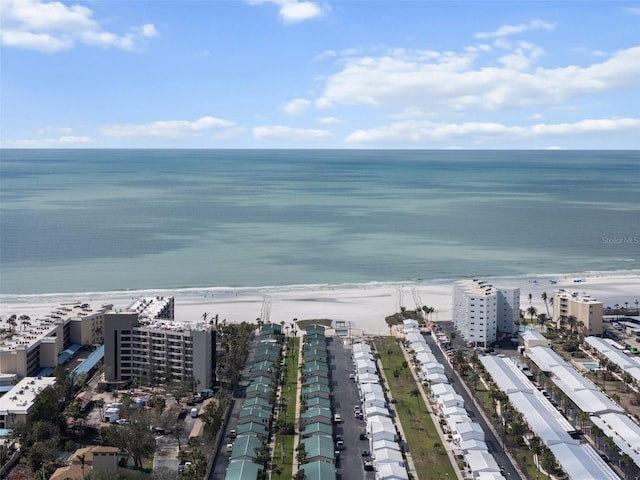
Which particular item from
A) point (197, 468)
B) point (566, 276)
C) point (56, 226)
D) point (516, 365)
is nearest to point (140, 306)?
point (197, 468)

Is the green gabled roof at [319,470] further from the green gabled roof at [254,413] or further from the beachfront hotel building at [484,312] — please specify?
the beachfront hotel building at [484,312]

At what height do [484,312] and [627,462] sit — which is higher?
[484,312]

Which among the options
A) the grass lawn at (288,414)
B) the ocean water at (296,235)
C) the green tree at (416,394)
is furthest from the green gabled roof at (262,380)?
the ocean water at (296,235)

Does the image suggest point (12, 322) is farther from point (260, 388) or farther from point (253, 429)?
point (253, 429)

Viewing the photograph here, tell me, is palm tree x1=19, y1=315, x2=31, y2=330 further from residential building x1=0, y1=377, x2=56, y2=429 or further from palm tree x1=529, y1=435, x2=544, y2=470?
palm tree x1=529, y1=435, x2=544, y2=470

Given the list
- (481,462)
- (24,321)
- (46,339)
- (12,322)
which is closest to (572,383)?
(481,462)

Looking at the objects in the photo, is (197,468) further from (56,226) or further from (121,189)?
(121,189)
